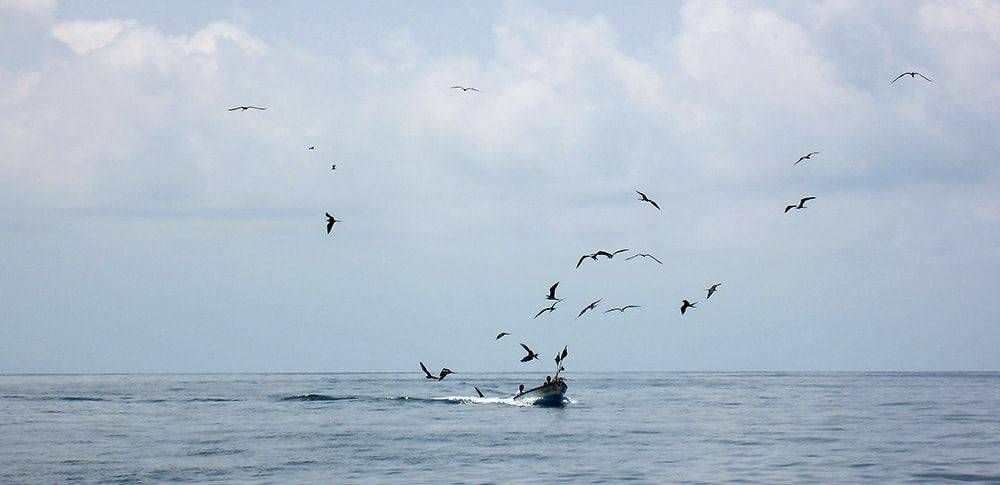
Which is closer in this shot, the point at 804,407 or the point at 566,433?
the point at 566,433

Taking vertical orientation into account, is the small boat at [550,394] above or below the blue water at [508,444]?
above

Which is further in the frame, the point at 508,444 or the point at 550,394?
the point at 550,394

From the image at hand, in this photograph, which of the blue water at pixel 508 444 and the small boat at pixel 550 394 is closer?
the blue water at pixel 508 444

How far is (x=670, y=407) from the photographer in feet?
296

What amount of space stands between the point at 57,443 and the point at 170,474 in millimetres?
16657

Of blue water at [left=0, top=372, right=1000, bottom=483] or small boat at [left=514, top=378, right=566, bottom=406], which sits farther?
small boat at [left=514, top=378, right=566, bottom=406]

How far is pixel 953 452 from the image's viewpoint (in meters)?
46.0

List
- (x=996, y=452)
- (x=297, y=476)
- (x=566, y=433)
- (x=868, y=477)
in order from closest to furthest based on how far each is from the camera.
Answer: (x=868, y=477), (x=297, y=476), (x=996, y=452), (x=566, y=433)

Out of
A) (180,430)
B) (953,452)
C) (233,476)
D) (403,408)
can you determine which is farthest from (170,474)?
(403,408)

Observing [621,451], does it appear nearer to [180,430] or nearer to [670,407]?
[180,430]

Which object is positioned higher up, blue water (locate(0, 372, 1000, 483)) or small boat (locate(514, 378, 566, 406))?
small boat (locate(514, 378, 566, 406))

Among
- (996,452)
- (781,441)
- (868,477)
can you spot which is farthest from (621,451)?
(996,452)

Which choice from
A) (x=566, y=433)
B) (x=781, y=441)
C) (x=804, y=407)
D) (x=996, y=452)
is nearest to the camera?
(x=996, y=452)

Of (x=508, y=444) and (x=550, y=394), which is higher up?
(x=550, y=394)
